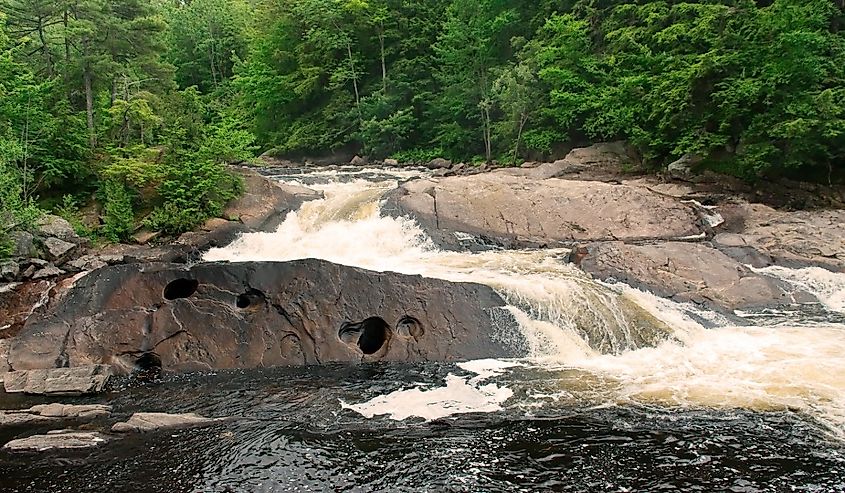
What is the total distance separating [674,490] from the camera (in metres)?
5.70

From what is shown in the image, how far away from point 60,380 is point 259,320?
115 inches

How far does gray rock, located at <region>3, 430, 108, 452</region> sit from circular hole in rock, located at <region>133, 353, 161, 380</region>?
2115 millimetres

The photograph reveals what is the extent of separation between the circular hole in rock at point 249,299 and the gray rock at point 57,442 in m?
3.27

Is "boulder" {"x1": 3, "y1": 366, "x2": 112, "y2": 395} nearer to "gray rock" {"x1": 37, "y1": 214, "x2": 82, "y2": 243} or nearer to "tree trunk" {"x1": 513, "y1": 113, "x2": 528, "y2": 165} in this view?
"gray rock" {"x1": 37, "y1": 214, "x2": 82, "y2": 243}

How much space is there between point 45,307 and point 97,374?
2.48 metres

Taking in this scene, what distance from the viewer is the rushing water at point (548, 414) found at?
6.06 metres

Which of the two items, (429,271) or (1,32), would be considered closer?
(429,271)

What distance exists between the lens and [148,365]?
951 centimetres

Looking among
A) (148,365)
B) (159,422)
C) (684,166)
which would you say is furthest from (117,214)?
(684,166)

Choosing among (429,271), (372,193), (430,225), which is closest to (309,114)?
(372,193)

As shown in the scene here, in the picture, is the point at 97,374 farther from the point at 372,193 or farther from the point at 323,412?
the point at 372,193

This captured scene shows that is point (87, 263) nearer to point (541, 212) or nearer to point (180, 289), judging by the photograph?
point (180, 289)

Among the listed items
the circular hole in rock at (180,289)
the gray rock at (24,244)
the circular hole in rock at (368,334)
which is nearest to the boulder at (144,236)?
the gray rock at (24,244)

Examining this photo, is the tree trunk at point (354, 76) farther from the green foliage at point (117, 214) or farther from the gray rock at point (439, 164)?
the green foliage at point (117, 214)
